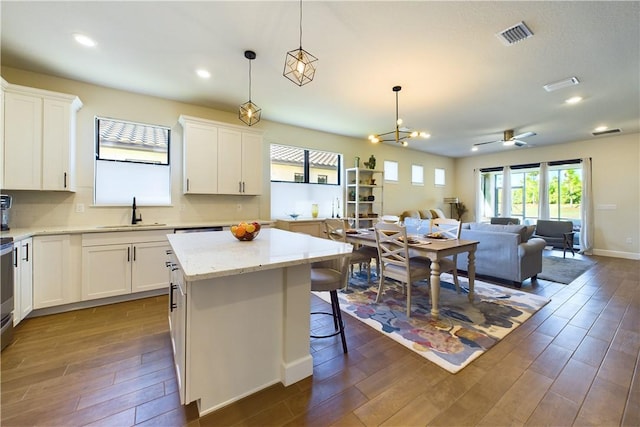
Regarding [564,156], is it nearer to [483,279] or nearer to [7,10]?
[483,279]

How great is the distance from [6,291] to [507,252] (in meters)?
5.64

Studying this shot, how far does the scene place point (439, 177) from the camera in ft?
27.4

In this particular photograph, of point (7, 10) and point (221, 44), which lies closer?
point (7, 10)

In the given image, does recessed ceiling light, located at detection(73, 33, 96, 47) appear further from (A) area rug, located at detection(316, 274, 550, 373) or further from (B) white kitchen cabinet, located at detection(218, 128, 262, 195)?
(A) area rug, located at detection(316, 274, 550, 373)

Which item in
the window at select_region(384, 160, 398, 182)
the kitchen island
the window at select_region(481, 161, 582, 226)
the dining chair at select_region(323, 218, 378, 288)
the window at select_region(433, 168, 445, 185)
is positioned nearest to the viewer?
the kitchen island

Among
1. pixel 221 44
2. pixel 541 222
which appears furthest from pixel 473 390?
pixel 541 222

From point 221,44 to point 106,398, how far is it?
3.02m

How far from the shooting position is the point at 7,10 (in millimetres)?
2098

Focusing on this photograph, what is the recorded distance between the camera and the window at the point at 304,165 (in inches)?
201

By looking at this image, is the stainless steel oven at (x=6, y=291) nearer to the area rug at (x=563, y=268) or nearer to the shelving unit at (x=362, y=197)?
the shelving unit at (x=362, y=197)

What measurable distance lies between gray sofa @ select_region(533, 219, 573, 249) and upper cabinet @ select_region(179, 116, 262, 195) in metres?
6.74

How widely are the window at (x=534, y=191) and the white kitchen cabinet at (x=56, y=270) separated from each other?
9.55 m

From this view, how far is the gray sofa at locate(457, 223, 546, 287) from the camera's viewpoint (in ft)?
12.0

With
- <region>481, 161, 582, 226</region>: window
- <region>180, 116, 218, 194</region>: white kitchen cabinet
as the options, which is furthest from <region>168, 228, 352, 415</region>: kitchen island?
<region>481, 161, 582, 226</region>: window
